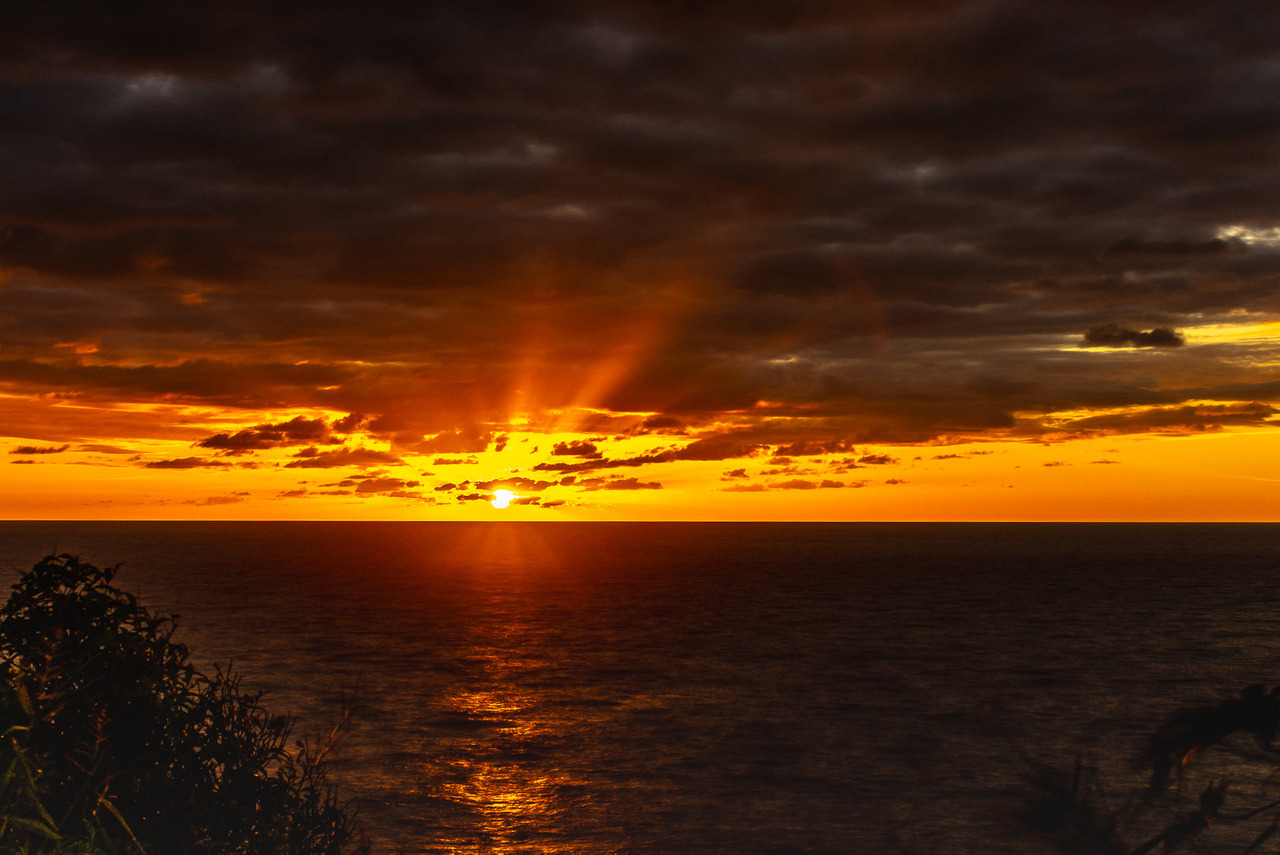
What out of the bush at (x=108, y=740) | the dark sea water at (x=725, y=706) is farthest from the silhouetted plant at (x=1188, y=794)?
the bush at (x=108, y=740)

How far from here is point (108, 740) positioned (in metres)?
15.8

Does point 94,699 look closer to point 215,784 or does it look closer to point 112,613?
point 112,613

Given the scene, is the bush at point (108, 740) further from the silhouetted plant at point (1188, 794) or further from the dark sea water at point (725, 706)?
the silhouetted plant at point (1188, 794)

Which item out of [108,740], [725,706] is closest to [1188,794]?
[725,706]

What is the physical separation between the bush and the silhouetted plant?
442 inches

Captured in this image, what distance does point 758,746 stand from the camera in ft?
159

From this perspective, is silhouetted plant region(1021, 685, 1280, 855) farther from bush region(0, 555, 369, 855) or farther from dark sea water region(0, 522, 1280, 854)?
bush region(0, 555, 369, 855)

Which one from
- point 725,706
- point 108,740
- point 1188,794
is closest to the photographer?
point 108,740

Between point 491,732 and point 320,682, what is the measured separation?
68.4 feet

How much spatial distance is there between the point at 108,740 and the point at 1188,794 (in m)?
42.4

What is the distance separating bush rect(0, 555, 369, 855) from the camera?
14430 mm

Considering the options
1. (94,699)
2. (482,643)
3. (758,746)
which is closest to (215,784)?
(94,699)

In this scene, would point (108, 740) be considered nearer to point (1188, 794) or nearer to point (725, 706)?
point (1188, 794)

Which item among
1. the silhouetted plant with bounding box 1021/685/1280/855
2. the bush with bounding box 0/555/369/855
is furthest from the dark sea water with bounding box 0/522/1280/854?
the bush with bounding box 0/555/369/855
